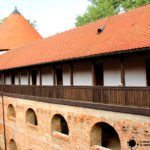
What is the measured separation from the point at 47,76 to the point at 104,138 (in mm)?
5534

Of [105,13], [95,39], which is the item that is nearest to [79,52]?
[95,39]

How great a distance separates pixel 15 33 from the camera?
80.9ft

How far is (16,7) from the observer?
2733 centimetres

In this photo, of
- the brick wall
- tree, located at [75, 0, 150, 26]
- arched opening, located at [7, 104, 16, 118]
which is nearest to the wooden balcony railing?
the brick wall

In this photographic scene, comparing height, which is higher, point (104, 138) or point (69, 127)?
point (69, 127)

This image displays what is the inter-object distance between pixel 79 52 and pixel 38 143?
21.9ft

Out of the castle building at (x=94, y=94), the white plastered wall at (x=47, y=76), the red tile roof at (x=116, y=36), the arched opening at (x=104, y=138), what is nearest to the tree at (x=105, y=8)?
the castle building at (x=94, y=94)

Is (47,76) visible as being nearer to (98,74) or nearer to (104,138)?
(98,74)

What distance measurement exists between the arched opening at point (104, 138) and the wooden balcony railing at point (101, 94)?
55.1 inches

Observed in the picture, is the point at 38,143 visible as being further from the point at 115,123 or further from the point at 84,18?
the point at 84,18

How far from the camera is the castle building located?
25.9 ft

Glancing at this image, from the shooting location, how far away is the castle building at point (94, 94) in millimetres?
7891

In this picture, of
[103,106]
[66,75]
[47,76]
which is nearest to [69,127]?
[103,106]

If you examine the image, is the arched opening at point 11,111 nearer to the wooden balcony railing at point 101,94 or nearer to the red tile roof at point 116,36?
the wooden balcony railing at point 101,94
